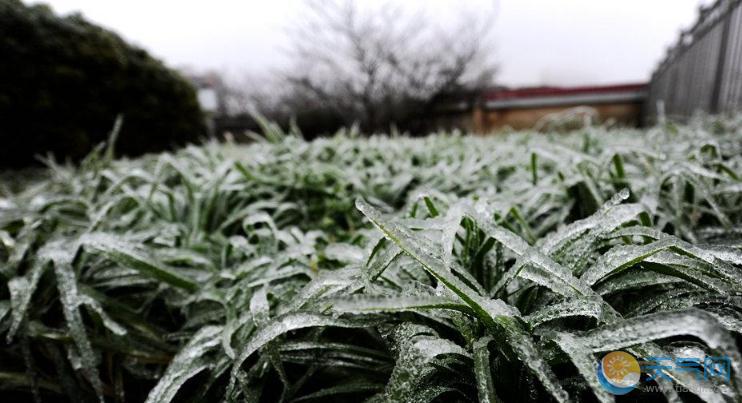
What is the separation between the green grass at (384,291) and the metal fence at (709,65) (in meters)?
2.98

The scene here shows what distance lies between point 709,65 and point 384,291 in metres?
6.57

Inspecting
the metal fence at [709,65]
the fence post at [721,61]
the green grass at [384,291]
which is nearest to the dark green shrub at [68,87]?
the green grass at [384,291]

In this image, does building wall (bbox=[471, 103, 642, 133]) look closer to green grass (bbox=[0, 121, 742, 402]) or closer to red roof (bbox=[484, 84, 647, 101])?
red roof (bbox=[484, 84, 647, 101])

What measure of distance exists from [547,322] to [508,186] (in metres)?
0.85

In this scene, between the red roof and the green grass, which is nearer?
the green grass

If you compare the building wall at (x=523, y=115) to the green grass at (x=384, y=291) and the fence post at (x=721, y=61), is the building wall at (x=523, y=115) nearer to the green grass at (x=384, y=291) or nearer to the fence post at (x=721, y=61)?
the fence post at (x=721, y=61)

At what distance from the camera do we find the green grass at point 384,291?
0.56m

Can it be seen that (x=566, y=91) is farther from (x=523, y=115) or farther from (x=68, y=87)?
(x=68, y=87)

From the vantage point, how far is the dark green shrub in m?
3.28

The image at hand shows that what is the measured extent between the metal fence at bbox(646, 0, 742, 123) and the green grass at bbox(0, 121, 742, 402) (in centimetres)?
298

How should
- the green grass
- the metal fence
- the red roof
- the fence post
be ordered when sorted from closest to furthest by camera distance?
the green grass
the metal fence
the fence post
the red roof

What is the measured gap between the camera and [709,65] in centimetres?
526

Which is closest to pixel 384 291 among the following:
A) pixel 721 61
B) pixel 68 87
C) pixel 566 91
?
pixel 68 87

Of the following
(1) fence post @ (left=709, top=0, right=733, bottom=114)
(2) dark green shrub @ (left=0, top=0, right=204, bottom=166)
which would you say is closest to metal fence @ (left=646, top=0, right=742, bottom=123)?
(1) fence post @ (left=709, top=0, right=733, bottom=114)
